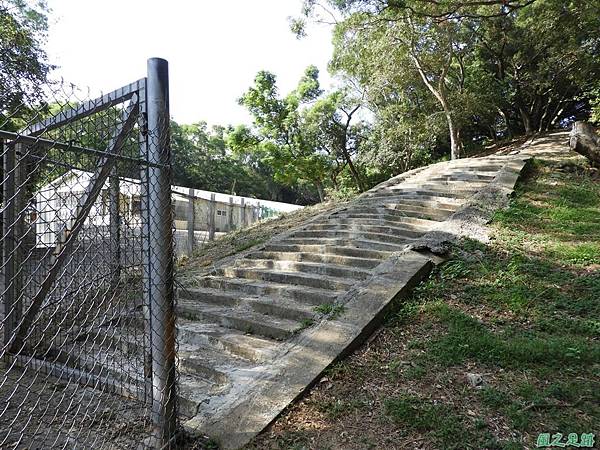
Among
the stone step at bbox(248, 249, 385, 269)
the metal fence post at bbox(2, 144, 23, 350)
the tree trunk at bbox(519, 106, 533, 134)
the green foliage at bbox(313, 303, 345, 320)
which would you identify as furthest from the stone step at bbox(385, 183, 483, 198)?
the tree trunk at bbox(519, 106, 533, 134)

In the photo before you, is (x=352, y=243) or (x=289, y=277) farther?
(x=352, y=243)

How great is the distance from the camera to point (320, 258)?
197 inches

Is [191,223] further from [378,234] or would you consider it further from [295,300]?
[295,300]

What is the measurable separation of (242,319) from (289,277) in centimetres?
98

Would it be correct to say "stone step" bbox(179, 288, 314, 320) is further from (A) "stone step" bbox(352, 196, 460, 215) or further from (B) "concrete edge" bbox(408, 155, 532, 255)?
(A) "stone step" bbox(352, 196, 460, 215)

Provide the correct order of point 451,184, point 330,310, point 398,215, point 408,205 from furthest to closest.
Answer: point 451,184
point 408,205
point 398,215
point 330,310

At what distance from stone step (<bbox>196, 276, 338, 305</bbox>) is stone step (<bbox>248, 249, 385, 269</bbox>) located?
2.32 ft

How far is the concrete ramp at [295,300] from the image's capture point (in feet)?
8.60

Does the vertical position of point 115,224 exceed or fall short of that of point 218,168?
it falls short

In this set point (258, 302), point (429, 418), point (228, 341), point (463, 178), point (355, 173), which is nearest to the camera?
point (429, 418)

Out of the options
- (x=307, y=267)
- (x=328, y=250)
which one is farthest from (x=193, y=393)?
(x=328, y=250)

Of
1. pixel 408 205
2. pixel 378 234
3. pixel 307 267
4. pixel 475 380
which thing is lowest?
pixel 475 380

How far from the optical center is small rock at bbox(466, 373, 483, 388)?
2.52 metres

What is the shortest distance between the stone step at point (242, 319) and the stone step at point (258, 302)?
7cm
